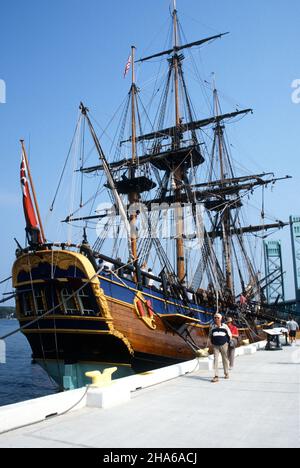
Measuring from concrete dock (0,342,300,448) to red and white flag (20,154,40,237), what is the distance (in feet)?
22.5

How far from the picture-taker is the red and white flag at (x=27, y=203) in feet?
39.7

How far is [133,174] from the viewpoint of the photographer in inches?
1006

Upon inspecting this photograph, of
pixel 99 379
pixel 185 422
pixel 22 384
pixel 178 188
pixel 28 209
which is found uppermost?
pixel 178 188

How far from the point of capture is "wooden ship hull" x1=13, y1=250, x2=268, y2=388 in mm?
11930

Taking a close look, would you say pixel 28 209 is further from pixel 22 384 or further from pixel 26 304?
pixel 22 384

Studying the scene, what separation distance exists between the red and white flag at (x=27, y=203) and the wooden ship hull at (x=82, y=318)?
94 cm

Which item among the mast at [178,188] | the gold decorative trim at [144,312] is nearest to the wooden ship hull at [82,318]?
the gold decorative trim at [144,312]

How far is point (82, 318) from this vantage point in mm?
12148

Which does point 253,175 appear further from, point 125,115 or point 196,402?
point 196,402

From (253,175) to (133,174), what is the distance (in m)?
11.3

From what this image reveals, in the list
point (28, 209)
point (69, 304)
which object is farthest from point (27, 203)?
point (69, 304)

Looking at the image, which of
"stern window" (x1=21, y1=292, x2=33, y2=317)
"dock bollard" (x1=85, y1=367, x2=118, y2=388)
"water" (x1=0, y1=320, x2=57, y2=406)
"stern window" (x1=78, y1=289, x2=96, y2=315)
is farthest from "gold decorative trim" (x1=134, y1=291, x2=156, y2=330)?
"dock bollard" (x1=85, y1=367, x2=118, y2=388)

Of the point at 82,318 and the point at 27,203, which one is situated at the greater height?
the point at 27,203

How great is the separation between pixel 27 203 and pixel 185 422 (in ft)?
29.6
